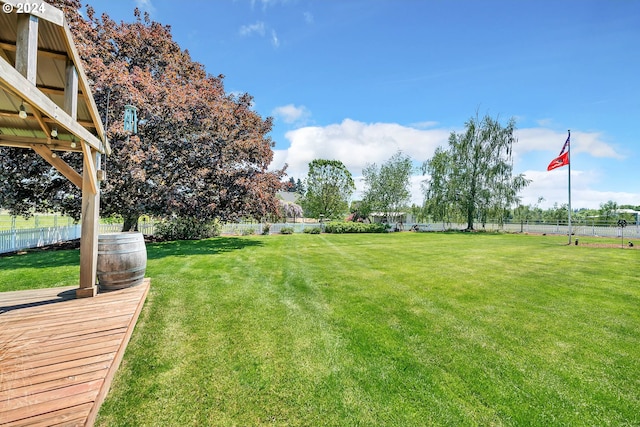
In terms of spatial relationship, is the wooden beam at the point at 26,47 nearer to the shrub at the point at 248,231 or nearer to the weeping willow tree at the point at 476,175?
the shrub at the point at 248,231

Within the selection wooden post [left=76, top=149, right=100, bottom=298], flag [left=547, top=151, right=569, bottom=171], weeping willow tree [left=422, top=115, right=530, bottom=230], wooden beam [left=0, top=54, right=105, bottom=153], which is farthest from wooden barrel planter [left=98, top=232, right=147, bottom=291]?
weeping willow tree [left=422, top=115, right=530, bottom=230]

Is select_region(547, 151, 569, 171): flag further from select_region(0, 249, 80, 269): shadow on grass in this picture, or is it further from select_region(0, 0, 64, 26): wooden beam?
select_region(0, 249, 80, 269): shadow on grass

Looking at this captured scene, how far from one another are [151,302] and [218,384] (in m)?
2.62

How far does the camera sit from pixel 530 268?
24.8ft

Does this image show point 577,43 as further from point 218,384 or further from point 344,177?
point 344,177

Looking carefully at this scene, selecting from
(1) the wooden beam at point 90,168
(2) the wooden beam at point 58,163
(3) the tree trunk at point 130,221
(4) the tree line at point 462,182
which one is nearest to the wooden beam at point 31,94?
(1) the wooden beam at point 90,168

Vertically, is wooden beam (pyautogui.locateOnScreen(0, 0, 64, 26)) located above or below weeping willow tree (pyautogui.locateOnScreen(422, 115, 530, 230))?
below

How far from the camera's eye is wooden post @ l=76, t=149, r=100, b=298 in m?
3.55

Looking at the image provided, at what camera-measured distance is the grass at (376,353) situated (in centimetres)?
209

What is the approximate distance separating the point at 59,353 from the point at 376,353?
2.95 m

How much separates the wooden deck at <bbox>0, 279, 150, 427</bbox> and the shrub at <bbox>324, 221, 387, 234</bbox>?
17.7 metres

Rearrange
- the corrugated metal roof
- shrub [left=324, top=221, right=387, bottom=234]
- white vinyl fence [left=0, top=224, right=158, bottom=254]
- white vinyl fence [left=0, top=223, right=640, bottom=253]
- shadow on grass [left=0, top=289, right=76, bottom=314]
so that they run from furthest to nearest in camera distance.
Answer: shrub [left=324, top=221, right=387, bottom=234] → white vinyl fence [left=0, top=223, right=640, bottom=253] → white vinyl fence [left=0, top=224, right=158, bottom=254] → shadow on grass [left=0, top=289, right=76, bottom=314] → the corrugated metal roof

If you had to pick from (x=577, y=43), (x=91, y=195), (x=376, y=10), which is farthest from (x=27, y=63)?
(x=577, y=43)

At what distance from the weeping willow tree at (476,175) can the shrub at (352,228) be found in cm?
576
